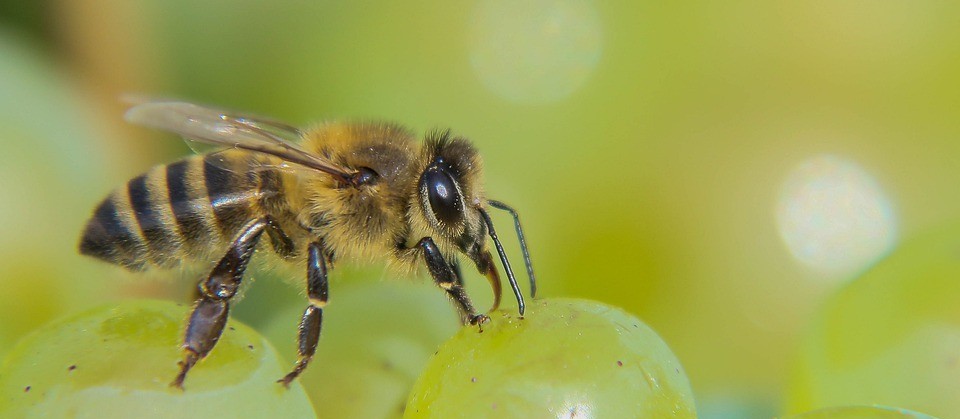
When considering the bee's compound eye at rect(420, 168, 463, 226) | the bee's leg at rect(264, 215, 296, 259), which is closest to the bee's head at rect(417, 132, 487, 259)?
the bee's compound eye at rect(420, 168, 463, 226)

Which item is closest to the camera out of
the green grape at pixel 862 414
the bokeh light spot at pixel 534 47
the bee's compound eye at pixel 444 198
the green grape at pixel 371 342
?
the green grape at pixel 862 414

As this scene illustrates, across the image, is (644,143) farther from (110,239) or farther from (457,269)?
(110,239)

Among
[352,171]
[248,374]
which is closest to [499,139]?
[352,171]

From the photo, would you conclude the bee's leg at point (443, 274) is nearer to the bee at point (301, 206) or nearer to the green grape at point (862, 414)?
the bee at point (301, 206)

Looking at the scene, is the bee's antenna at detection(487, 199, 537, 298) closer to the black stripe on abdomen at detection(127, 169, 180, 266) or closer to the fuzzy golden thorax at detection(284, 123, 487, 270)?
the fuzzy golden thorax at detection(284, 123, 487, 270)

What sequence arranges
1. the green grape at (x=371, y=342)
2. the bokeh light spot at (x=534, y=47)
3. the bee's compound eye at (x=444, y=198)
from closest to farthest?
the green grape at (x=371, y=342), the bee's compound eye at (x=444, y=198), the bokeh light spot at (x=534, y=47)

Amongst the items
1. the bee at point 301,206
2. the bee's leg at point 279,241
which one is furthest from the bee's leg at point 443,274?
the bee's leg at point 279,241

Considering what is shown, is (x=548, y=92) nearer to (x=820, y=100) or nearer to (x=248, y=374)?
(x=820, y=100)

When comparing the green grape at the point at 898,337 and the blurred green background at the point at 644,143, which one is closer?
the green grape at the point at 898,337
